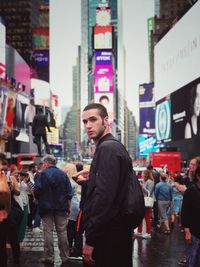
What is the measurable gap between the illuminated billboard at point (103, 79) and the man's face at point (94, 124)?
127427mm

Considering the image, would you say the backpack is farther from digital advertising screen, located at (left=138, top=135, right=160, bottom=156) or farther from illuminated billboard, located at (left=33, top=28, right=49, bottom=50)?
illuminated billboard, located at (left=33, top=28, right=49, bottom=50)

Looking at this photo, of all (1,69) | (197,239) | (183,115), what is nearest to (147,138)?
(1,69)

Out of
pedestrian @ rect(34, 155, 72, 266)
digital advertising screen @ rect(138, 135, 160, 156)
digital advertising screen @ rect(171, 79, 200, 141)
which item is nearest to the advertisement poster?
digital advertising screen @ rect(171, 79, 200, 141)

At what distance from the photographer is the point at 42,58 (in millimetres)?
111250

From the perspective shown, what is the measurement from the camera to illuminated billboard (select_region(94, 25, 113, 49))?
146m

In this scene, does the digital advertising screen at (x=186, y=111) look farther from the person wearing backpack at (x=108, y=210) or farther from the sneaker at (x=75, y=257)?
the person wearing backpack at (x=108, y=210)

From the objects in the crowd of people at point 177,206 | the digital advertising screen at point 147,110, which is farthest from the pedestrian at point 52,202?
the digital advertising screen at point 147,110

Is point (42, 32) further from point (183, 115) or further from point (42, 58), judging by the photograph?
point (183, 115)

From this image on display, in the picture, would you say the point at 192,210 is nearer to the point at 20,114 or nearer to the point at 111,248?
the point at 111,248

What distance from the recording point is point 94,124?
3680mm

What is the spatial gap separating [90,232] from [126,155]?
0.63 metres

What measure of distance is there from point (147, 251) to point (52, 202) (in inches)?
110

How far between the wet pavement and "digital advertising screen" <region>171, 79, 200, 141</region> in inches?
747

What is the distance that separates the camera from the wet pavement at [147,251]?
331 inches
